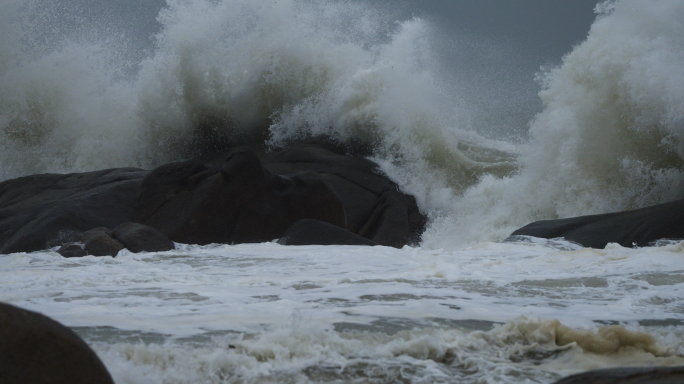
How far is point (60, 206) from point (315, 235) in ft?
10.5

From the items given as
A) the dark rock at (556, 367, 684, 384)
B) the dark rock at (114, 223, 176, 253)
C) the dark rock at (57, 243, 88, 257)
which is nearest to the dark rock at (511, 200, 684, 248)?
the dark rock at (114, 223, 176, 253)

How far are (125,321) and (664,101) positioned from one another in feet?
24.6

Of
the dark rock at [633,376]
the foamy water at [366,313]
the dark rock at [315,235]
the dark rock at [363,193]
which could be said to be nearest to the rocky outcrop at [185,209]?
the dark rock at [315,235]

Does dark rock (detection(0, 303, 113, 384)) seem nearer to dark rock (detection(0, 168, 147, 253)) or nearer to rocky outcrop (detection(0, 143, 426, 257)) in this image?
rocky outcrop (detection(0, 143, 426, 257))

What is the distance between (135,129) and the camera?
45.0ft

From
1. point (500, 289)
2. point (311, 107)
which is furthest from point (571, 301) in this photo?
point (311, 107)

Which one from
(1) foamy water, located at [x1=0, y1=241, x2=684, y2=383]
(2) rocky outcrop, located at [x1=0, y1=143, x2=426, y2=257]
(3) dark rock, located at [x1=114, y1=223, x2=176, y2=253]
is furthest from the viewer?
(2) rocky outcrop, located at [x1=0, y1=143, x2=426, y2=257]

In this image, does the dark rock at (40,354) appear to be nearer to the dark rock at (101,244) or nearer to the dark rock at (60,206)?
the dark rock at (101,244)

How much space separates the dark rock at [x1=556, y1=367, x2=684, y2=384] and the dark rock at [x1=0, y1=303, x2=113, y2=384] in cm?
111

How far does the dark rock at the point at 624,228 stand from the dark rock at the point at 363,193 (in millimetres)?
2913

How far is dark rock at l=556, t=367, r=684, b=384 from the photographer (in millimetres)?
1461

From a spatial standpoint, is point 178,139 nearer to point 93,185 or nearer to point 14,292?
point 93,185

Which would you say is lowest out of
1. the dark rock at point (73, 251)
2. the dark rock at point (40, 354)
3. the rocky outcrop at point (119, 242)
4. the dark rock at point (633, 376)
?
the dark rock at point (633, 376)

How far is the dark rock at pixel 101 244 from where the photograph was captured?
5.46 meters
